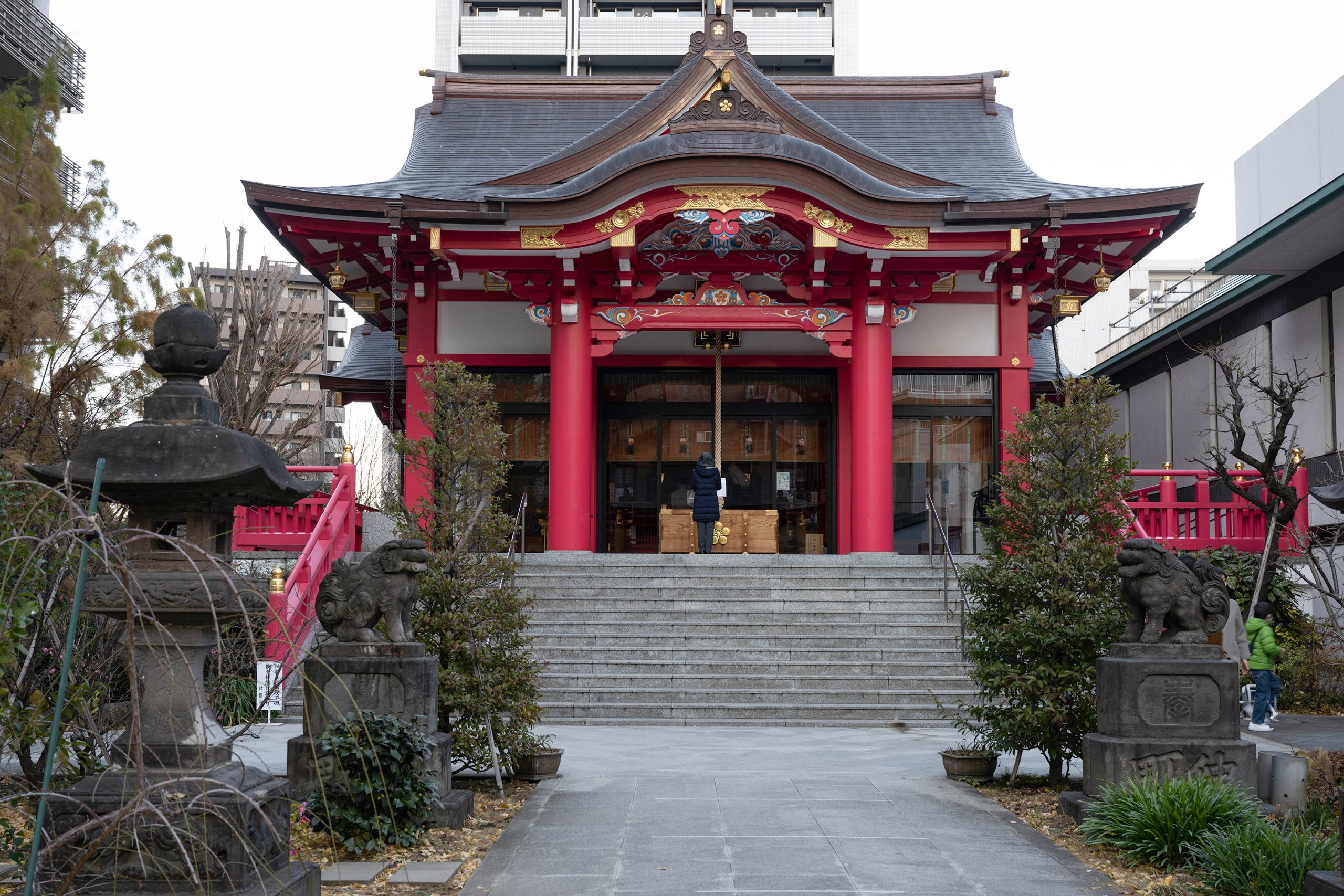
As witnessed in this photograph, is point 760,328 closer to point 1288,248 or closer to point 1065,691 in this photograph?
point 1288,248

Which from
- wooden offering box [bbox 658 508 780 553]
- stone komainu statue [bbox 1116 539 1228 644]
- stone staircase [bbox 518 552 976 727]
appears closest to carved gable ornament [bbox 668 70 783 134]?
wooden offering box [bbox 658 508 780 553]

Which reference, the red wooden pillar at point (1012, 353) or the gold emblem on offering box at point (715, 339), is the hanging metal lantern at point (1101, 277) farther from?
the gold emblem on offering box at point (715, 339)

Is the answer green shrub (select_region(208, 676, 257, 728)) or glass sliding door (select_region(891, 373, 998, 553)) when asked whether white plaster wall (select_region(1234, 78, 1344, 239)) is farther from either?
green shrub (select_region(208, 676, 257, 728))

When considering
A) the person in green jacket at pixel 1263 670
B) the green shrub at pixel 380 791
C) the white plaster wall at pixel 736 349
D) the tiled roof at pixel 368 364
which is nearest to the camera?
the green shrub at pixel 380 791

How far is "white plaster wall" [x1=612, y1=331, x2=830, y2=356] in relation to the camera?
19.0m

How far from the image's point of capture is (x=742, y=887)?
19.7 ft

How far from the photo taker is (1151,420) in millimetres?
26672

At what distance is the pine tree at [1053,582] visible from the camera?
8398 millimetres

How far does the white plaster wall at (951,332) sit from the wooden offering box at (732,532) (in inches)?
130

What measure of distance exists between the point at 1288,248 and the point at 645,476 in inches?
406

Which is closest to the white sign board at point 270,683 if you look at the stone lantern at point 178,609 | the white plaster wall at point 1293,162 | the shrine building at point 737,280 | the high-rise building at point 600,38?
the shrine building at point 737,280

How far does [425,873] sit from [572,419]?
10660mm

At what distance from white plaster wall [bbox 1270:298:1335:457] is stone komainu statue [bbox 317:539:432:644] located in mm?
15362

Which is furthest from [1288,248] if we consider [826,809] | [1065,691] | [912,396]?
[826,809]
